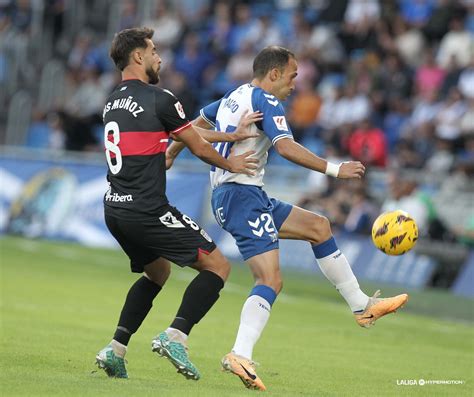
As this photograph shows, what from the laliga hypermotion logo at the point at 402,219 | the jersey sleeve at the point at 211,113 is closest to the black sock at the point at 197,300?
the jersey sleeve at the point at 211,113

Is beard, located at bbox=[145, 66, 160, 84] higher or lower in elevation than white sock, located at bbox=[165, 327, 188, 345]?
higher

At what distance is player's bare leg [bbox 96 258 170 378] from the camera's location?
841 centimetres

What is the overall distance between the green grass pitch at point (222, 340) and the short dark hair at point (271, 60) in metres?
2.39

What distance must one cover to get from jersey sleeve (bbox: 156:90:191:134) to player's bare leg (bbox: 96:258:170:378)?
1043 mm

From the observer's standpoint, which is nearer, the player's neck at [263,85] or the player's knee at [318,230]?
the player's neck at [263,85]

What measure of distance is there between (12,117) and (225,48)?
5956mm

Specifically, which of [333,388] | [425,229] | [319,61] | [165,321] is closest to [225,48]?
[319,61]

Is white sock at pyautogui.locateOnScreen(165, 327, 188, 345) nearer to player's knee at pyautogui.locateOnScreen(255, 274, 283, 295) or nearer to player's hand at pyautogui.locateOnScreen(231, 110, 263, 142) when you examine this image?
player's knee at pyautogui.locateOnScreen(255, 274, 283, 295)

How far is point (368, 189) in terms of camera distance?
20.1m

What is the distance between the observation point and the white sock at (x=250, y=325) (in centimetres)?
841

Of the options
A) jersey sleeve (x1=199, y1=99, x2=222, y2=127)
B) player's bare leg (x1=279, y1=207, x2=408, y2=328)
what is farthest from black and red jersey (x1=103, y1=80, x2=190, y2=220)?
player's bare leg (x1=279, y1=207, x2=408, y2=328)

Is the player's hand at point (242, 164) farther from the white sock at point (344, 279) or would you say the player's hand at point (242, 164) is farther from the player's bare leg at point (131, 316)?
the white sock at point (344, 279)

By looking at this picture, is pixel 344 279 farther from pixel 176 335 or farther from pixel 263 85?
pixel 176 335

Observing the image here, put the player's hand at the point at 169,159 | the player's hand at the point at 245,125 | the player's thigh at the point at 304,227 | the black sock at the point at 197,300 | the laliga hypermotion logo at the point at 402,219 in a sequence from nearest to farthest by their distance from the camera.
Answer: the black sock at the point at 197,300 < the player's hand at the point at 245,125 < the player's hand at the point at 169,159 < the player's thigh at the point at 304,227 < the laliga hypermotion logo at the point at 402,219
